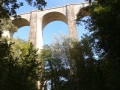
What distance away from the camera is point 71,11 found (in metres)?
18.3

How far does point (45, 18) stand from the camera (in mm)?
20375

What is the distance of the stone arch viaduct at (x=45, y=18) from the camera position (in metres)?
17.3

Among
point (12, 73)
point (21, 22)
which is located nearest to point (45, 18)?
point (21, 22)

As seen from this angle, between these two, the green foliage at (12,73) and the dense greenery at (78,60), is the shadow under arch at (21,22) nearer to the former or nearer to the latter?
the dense greenery at (78,60)

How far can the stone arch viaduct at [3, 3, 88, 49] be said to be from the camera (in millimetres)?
17275

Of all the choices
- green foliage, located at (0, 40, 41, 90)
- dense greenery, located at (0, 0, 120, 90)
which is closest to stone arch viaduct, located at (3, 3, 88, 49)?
dense greenery, located at (0, 0, 120, 90)

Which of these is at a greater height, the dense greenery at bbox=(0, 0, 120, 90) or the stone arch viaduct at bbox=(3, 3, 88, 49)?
the stone arch viaduct at bbox=(3, 3, 88, 49)

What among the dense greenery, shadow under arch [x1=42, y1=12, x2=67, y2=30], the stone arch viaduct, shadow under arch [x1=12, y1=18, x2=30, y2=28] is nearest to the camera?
the dense greenery

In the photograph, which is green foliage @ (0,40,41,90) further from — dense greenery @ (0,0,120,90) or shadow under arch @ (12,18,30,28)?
shadow under arch @ (12,18,30,28)


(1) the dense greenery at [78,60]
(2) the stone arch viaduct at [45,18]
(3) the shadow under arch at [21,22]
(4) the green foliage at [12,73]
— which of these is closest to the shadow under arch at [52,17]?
(2) the stone arch viaduct at [45,18]

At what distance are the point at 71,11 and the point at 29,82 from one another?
46.8ft

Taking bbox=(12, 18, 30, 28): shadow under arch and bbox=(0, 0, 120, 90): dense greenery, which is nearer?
bbox=(0, 0, 120, 90): dense greenery

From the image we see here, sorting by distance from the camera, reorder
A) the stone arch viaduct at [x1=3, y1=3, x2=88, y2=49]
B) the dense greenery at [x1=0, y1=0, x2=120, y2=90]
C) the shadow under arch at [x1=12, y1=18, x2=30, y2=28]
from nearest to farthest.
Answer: the dense greenery at [x1=0, y1=0, x2=120, y2=90], the stone arch viaduct at [x1=3, y1=3, x2=88, y2=49], the shadow under arch at [x1=12, y1=18, x2=30, y2=28]

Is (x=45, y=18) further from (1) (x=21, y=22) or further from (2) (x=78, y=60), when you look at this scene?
(2) (x=78, y=60)
